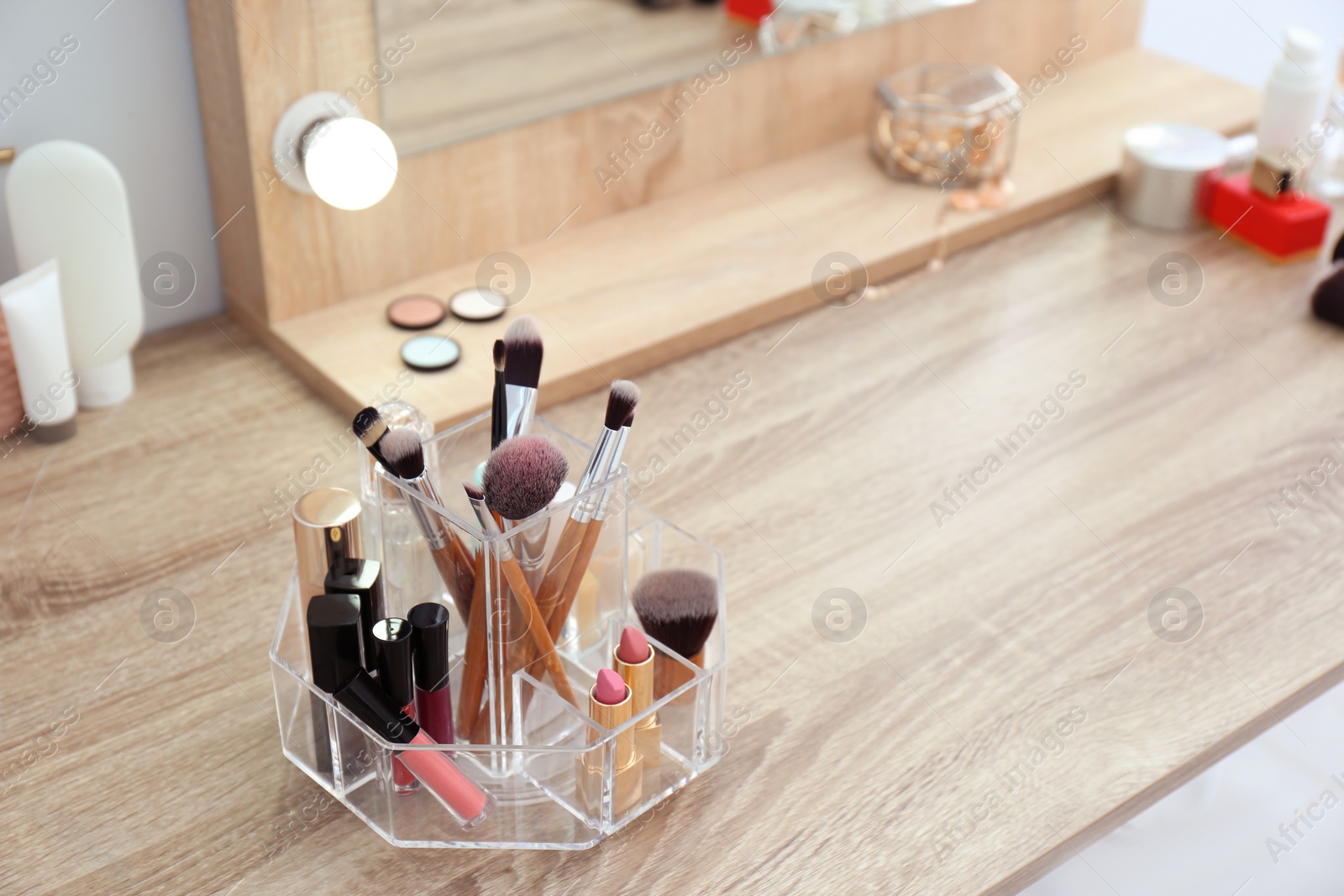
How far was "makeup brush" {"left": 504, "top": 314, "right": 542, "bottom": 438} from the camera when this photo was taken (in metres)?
0.73

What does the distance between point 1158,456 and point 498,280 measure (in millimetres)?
543

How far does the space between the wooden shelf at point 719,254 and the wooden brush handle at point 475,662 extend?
309 millimetres

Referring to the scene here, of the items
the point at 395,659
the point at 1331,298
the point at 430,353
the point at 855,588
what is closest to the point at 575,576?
the point at 395,659

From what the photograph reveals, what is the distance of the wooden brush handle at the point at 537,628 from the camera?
2.27 ft

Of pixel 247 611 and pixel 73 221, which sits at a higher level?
pixel 73 221

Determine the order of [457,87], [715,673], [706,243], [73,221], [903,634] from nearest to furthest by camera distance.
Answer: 1. [715,673]
2. [903,634]
3. [73,221]
4. [457,87]
5. [706,243]

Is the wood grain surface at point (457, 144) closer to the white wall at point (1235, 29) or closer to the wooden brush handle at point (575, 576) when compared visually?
the white wall at point (1235, 29)

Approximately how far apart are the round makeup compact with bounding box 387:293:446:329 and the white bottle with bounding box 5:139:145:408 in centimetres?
19

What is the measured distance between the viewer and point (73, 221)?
97 cm

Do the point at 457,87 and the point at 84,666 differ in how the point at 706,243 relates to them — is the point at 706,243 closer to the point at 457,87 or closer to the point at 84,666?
the point at 457,87

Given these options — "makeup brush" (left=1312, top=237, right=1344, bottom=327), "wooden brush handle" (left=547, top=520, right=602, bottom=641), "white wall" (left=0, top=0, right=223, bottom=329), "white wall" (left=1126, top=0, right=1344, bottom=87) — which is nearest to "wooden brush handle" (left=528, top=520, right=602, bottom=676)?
"wooden brush handle" (left=547, top=520, right=602, bottom=641)

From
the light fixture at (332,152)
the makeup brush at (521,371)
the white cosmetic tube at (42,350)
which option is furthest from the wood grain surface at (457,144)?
the makeup brush at (521,371)

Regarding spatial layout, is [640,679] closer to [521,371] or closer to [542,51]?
[521,371]

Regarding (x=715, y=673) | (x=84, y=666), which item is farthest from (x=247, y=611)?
(x=715, y=673)
